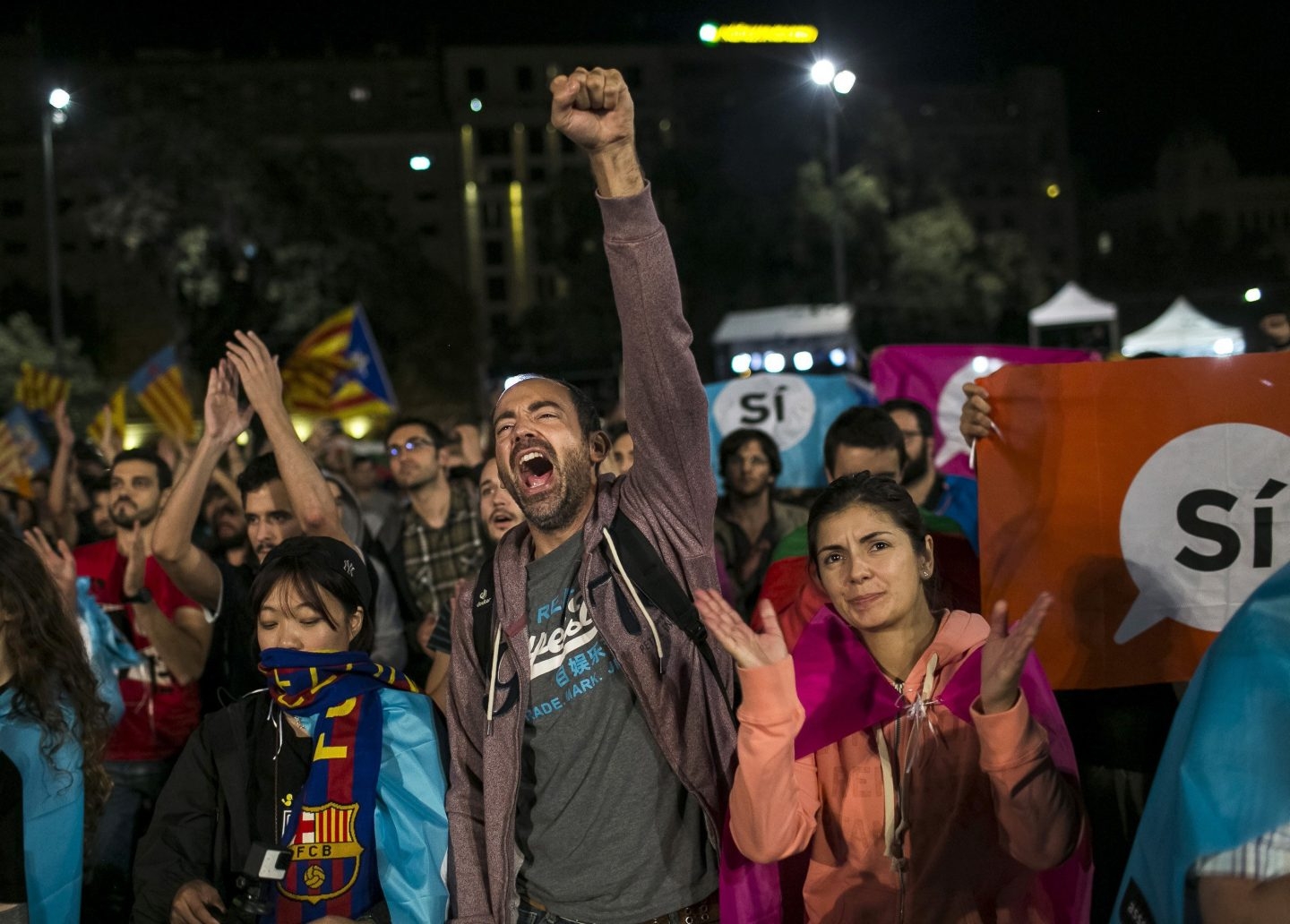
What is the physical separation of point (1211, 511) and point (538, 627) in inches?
85.6

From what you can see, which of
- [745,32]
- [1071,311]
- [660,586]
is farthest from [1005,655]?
[1071,311]

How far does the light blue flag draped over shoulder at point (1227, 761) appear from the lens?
163 cm

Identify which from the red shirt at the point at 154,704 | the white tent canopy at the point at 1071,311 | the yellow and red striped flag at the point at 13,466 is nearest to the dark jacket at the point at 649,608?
the red shirt at the point at 154,704

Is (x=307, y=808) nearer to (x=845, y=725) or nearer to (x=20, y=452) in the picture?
(x=845, y=725)

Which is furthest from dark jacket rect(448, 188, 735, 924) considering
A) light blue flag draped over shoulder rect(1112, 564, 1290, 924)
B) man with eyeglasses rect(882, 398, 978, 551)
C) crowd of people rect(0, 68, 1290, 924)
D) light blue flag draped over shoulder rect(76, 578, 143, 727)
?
man with eyeglasses rect(882, 398, 978, 551)

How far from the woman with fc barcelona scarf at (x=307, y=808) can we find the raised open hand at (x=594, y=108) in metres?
1.45

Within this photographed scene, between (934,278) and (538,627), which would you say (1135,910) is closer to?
(538,627)

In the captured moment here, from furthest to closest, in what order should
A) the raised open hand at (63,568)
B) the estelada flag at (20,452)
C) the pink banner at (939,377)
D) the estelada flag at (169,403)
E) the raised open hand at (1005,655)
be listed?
1. the estelada flag at (169,403)
2. the estelada flag at (20,452)
3. the pink banner at (939,377)
4. the raised open hand at (63,568)
5. the raised open hand at (1005,655)

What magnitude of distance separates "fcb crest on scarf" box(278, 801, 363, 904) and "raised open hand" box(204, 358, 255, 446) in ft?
5.25

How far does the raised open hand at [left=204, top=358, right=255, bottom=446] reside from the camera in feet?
15.0

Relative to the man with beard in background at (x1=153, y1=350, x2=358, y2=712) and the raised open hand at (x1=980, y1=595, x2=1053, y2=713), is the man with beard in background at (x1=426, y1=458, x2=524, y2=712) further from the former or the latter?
the raised open hand at (x1=980, y1=595, x2=1053, y2=713)

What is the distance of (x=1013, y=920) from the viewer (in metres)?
2.95

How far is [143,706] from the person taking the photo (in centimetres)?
518

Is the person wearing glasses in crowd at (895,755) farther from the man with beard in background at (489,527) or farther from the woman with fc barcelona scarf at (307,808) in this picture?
the man with beard in background at (489,527)
